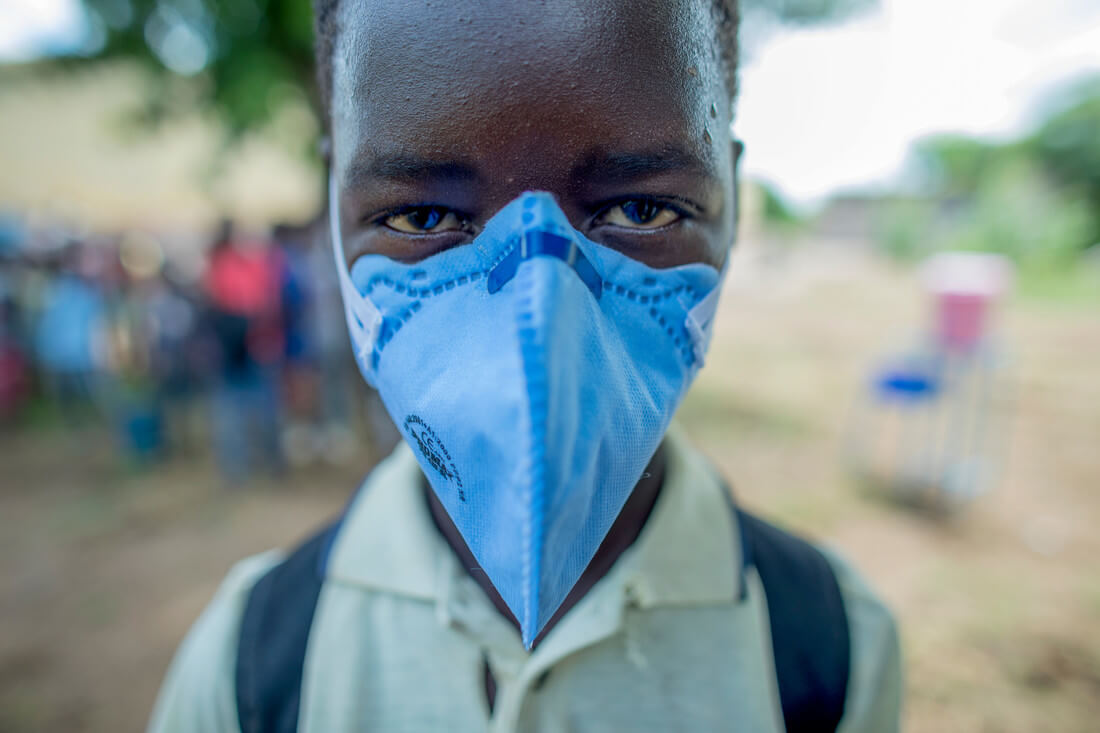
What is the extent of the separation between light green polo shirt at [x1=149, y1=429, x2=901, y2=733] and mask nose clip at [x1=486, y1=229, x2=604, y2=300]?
0.52m

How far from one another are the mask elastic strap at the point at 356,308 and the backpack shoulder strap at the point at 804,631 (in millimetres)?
753

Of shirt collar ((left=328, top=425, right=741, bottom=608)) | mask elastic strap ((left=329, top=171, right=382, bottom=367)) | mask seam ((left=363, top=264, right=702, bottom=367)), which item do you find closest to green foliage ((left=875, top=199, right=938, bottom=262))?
shirt collar ((left=328, top=425, right=741, bottom=608))

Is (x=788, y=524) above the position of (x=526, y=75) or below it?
below

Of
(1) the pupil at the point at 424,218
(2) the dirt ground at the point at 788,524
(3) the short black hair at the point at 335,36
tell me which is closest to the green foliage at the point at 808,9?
(2) the dirt ground at the point at 788,524

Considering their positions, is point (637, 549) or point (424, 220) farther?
point (637, 549)

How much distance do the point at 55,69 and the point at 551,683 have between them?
20.0ft

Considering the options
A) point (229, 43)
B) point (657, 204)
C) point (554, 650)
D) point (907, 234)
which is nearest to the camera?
point (657, 204)

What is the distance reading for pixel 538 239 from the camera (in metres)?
0.74

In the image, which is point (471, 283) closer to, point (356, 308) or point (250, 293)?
point (356, 308)

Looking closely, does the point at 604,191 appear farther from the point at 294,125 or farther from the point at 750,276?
the point at 750,276

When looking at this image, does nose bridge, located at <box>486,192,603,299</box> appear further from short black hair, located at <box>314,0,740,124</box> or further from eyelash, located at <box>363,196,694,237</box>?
short black hair, located at <box>314,0,740,124</box>

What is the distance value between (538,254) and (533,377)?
16 centimetres

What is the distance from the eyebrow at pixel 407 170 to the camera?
2.56ft

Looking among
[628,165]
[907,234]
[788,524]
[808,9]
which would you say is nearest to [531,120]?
[628,165]
